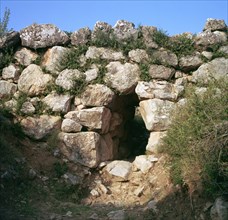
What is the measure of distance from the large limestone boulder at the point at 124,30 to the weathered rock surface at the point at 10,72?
2.33 m

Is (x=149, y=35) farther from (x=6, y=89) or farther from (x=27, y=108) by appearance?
(x=6, y=89)

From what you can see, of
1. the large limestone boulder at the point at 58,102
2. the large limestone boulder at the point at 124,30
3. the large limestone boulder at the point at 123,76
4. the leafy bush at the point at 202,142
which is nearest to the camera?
the leafy bush at the point at 202,142

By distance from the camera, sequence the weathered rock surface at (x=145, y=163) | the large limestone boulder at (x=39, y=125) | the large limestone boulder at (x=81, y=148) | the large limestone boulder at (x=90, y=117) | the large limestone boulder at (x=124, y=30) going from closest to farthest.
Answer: the weathered rock surface at (x=145, y=163) → the large limestone boulder at (x=81, y=148) → the large limestone boulder at (x=39, y=125) → the large limestone boulder at (x=90, y=117) → the large limestone boulder at (x=124, y=30)

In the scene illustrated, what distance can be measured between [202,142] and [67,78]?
3.40 metres

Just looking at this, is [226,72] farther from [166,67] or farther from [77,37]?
[77,37]

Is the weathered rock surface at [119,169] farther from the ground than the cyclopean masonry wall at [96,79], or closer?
closer

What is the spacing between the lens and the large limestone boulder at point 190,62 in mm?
7312

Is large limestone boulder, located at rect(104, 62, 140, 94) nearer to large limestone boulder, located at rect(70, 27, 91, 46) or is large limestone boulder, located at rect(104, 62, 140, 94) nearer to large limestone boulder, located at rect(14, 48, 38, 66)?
large limestone boulder, located at rect(70, 27, 91, 46)

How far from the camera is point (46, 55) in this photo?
7.71 m

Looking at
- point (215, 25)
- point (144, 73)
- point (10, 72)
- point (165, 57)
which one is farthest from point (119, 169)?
point (215, 25)

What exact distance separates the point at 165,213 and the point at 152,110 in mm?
2389

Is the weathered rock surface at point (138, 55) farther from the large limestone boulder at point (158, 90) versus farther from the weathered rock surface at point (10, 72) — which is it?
the weathered rock surface at point (10, 72)

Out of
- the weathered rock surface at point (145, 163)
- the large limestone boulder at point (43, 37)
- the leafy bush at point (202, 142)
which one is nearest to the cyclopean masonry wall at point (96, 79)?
the large limestone boulder at point (43, 37)

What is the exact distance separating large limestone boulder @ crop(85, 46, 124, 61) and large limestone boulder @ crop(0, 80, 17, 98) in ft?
5.65
